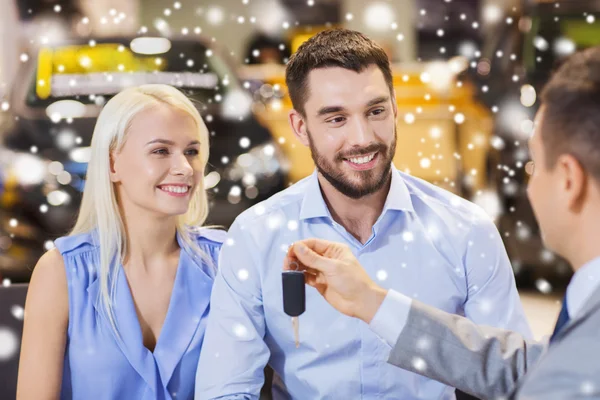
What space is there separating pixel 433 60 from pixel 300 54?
39.2ft

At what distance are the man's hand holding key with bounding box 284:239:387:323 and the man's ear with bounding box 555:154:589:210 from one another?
0.51 m

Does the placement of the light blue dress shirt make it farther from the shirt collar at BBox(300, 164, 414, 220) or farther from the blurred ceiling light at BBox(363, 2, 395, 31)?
the blurred ceiling light at BBox(363, 2, 395, 31)

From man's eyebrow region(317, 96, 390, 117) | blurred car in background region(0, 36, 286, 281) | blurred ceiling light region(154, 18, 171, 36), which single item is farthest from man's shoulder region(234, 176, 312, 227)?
blurred ceiling light region(154, 18, 171, 36)

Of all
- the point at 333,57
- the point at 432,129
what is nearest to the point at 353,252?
the point at 333,57

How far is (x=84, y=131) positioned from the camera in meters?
4.50

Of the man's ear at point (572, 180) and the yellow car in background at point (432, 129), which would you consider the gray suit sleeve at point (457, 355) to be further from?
the yellow car in background at point (432, 129)

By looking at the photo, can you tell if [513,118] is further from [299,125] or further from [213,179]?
[299,125]

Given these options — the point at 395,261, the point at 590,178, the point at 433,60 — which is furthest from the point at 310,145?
the point at 433,60

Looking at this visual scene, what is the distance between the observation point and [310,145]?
225 centimetres

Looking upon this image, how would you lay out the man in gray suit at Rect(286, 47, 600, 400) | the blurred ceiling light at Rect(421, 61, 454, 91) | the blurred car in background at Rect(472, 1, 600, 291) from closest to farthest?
the man in gray suit at Rect(286, 47, 600, 400), the blurred car in background at Rect(472, 1, 600, 291), the blurred ceiling light at Rect(421, 61, 454, 91)

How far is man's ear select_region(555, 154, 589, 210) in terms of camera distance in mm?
1307

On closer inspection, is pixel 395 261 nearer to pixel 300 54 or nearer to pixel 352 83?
pixel 352 83

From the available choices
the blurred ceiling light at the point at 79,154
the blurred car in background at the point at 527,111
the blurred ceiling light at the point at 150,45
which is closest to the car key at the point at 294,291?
the blurred ceiling light at the point at 79,154

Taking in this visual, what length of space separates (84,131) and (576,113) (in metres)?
3.59
